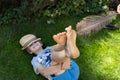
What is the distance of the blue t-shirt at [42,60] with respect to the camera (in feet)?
15.8

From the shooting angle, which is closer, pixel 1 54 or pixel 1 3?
pixel 1 54

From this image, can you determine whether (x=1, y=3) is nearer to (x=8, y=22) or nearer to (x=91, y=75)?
(x=8, y=22)

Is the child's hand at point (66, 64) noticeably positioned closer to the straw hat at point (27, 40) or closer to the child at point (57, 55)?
the child at point (57, 55)

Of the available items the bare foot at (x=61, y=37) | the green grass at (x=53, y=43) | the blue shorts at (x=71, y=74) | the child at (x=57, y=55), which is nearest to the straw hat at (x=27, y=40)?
the child at (x=57, y=55)

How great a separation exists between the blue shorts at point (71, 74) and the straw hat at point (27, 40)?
0.63m

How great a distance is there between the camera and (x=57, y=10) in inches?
217

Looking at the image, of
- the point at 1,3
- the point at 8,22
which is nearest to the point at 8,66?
the point at 8,22

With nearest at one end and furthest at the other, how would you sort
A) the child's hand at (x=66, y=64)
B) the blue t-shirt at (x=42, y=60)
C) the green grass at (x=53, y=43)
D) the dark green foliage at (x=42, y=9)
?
the child's hand at (x=66, y=64) → the blue t-shirt at (x=42, y=60) → the green grass at (x=53, y=43) → the dark green foliage at (x=42, y=9)

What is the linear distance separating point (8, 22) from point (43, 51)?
80 cm

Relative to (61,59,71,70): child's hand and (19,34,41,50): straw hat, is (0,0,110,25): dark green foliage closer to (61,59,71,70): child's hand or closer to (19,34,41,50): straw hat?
(19,34,41,50): straw hat

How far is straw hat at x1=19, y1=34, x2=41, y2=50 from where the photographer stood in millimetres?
5047

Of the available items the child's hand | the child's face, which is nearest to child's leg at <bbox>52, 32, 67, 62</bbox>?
the child's hand

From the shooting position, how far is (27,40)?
16.6 ft

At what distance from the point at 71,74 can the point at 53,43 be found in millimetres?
730
